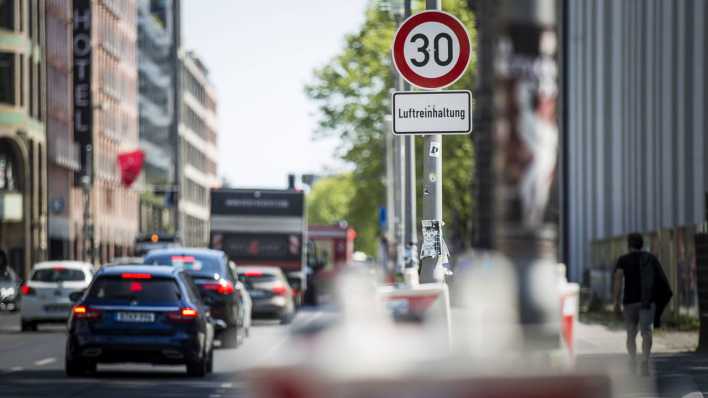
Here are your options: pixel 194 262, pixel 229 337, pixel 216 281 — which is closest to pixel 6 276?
pixel 229 337

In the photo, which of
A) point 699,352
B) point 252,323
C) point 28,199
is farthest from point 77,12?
point 699,352

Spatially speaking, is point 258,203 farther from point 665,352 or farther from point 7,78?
point 7,78

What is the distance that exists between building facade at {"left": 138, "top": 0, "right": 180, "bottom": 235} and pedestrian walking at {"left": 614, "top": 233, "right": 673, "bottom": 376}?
102248mm

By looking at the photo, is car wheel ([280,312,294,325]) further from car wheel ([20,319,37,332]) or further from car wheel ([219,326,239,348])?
car wheel ([219,326,239,348])

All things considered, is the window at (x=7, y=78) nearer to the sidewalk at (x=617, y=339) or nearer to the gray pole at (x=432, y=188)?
the sidewalk at (x=617, y=339)

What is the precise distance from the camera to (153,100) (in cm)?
13850

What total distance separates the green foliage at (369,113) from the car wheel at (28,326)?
34.4 metres

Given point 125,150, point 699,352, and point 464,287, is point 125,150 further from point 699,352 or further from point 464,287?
point 464,287

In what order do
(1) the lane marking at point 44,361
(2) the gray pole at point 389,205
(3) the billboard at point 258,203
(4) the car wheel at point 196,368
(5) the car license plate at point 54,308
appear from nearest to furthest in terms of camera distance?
(4) the car wheel at point 196,368 < (1) the lane marking at point 44,361 < (5) the car license plate at point 54,308 < (3) the billboard at point 258,203 < (2) the gray pole at point 389,205

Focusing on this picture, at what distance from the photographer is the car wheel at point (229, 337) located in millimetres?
29564

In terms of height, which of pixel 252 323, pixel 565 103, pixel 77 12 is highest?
pixel 77 12

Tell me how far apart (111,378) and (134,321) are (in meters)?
0.91

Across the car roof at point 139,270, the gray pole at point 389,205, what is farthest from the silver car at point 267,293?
the car roof at point 139,270

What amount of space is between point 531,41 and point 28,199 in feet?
259
